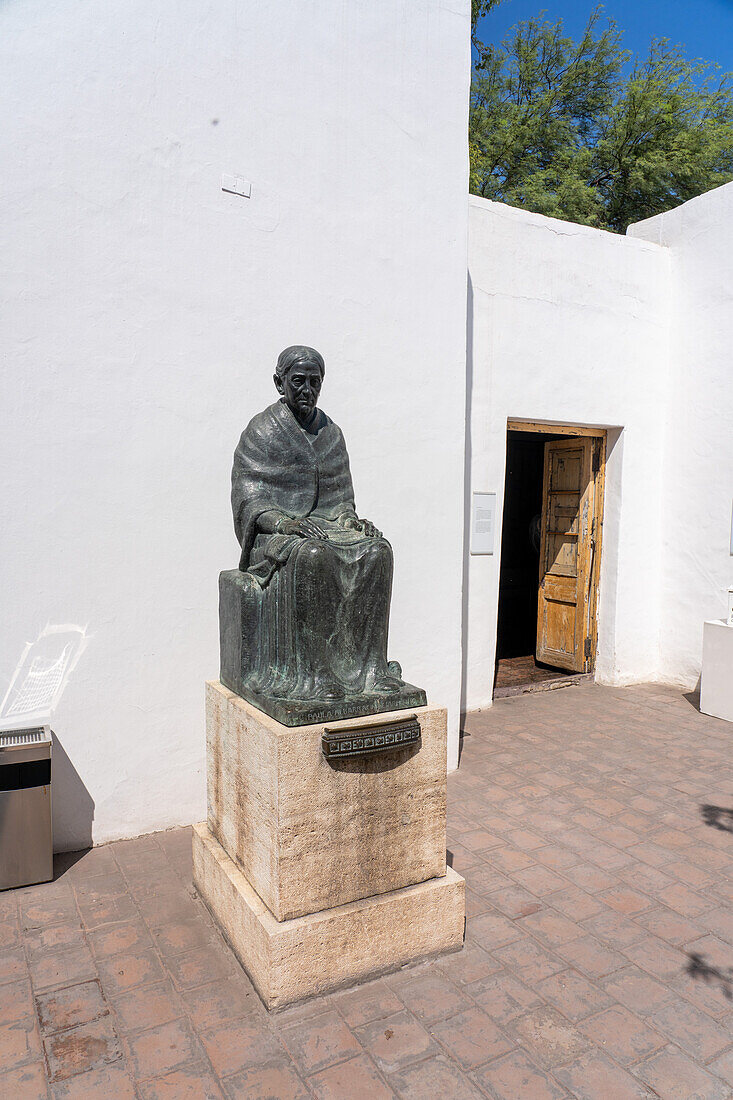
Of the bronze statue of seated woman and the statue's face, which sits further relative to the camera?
the statue's face

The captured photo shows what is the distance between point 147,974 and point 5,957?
0.57 meters

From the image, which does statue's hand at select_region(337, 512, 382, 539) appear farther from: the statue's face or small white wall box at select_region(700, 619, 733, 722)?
small white wall box at select_region(700, 619, 733, 722)

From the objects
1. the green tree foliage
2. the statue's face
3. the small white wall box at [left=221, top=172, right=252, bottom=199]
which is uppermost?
the green tree foliage

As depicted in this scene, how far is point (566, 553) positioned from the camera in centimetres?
697

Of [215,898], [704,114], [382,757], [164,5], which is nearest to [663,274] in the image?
[164,5]

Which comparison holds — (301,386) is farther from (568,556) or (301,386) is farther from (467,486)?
(568,556)

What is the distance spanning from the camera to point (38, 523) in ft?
11.1

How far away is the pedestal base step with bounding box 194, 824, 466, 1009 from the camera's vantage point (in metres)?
2.43

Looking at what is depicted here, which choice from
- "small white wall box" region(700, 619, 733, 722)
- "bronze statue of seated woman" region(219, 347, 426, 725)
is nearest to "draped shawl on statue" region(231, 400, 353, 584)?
"bronze statue of seated woman" region(219, 347, 426, 725)

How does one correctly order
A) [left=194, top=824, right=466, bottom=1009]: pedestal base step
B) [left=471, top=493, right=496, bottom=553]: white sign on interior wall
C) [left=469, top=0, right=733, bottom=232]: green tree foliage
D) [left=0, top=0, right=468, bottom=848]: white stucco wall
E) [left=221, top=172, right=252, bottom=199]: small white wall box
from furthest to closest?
[left=469, top=0, right=733, bottom=232]: green tree foliage < [left=471, top=493, right=496, bottom=553]: white sign on interior wall < [left=221, top=172, right=252, bottom=199]: small white wall box < [left=0, top=0, right=468, bottom=848]: white stucco wall < [left=194, top=824, right=466, bottom=1009]: pedestal base step

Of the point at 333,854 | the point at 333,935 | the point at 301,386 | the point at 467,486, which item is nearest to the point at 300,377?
the point at 301,386

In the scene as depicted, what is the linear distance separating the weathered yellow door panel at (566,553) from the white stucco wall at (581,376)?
20 cm

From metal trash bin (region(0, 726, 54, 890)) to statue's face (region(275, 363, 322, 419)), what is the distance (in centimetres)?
186

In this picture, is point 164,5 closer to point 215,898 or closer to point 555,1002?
point 215,898
